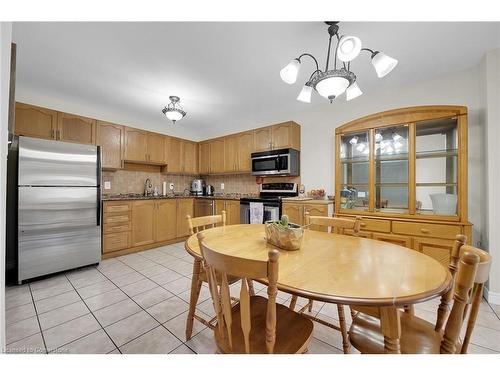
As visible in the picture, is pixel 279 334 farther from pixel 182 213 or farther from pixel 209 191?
pixel 209 191

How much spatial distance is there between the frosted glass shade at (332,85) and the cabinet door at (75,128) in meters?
3.38

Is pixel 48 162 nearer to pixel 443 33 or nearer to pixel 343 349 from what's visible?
pixel 343 349

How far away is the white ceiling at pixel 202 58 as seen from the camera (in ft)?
5.63

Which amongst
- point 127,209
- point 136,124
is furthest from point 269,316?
point 136,124

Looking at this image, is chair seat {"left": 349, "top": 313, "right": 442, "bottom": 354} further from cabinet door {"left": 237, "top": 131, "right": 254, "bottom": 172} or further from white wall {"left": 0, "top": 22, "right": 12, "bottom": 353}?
cabinet door {"left": 237, "top": 131, "right": 254, "bottom": 172}

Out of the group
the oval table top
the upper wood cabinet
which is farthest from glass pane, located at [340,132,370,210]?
the oval table top

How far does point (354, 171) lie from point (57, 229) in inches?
149

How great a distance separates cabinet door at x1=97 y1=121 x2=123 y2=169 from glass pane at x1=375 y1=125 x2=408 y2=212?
3.86m

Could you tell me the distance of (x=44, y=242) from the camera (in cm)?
237

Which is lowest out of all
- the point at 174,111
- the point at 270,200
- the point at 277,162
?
the point at 270,200

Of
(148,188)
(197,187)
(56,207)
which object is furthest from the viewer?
(197,187)

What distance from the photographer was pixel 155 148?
394cm

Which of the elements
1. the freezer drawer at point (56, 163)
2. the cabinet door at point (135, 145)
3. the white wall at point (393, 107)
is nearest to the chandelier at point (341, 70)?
the white wall at point (393, 107)

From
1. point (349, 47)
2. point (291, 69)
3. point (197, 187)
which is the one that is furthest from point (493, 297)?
point (197, 187)
